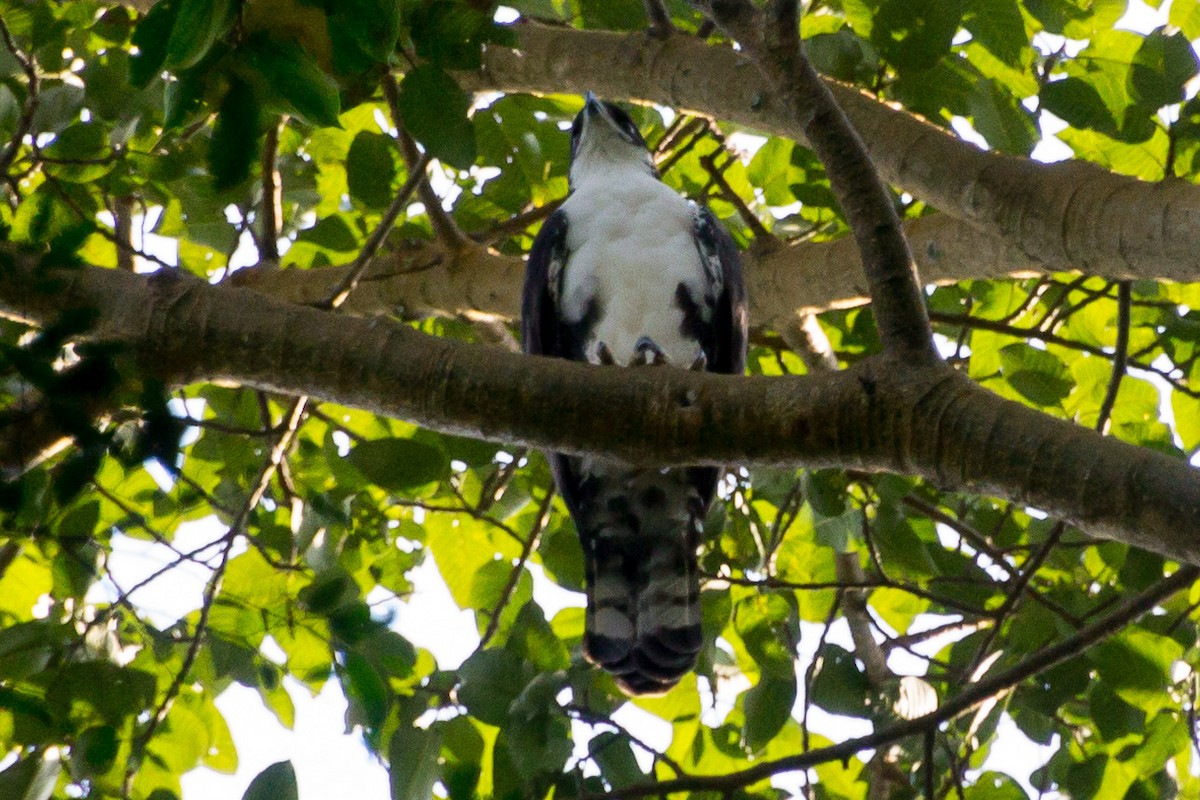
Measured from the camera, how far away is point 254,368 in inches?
99.3

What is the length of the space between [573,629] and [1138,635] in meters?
1.67

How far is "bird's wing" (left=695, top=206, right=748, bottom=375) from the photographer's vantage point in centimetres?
409

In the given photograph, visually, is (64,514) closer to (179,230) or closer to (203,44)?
(179,230)

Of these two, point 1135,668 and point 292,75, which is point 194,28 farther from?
point 1135,668

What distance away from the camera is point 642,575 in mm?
3904

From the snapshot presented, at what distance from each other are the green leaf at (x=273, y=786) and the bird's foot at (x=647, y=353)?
150 cm

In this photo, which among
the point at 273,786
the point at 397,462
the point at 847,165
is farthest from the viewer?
the point at 397,462

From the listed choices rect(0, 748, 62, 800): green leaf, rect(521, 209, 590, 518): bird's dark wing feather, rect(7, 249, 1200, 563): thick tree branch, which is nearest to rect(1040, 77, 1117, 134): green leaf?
rect(7, 249, 1200, 563): thick tree branch

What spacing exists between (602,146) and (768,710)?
2429 millimetres

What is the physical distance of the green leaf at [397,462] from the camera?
3.43 m

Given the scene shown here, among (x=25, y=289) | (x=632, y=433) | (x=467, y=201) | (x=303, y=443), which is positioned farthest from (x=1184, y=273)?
(x=303, y=443)

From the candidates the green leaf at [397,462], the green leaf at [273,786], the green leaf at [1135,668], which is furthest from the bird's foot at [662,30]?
the green leaf at [273,786]

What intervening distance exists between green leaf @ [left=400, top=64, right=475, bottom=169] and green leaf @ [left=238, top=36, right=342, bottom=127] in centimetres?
65

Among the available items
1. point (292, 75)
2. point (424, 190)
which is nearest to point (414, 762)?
point (292, 75)
